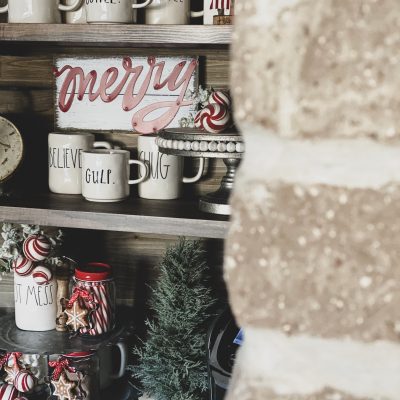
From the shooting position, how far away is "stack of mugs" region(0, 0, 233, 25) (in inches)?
41.6

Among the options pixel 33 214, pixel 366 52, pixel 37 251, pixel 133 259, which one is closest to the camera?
pixel 366 52

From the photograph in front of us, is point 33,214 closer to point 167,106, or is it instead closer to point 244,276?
point 167,106

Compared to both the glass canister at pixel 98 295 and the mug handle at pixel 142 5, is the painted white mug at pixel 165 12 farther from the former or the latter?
the glass canister at pixel 98 295

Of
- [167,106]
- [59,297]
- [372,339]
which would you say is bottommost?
[59,297]

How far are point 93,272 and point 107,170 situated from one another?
0.22 meters

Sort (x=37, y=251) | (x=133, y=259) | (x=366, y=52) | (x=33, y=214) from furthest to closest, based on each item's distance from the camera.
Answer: (x=133, y=259) → (x=37, y=251) → (x=33, y=214) → (x=366, y=52)

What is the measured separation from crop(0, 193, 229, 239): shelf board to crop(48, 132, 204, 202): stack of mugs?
3 centimetres

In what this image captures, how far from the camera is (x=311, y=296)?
10.9 inches

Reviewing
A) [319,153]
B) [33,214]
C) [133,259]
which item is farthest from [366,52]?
[133,259]

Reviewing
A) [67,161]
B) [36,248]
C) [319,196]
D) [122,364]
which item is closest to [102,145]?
[67,161]

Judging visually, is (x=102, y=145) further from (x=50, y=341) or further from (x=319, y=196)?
(x=319, y=196)

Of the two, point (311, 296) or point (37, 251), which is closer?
point (311, 296)

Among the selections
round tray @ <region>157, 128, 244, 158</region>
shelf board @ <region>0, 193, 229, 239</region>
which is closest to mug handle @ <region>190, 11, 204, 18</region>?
round tray @ <region>157, 128, 244, 158</region>

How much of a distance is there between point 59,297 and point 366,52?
3.69ft
